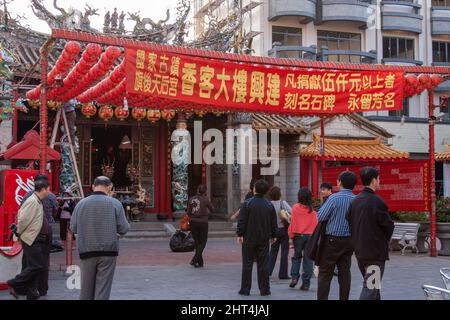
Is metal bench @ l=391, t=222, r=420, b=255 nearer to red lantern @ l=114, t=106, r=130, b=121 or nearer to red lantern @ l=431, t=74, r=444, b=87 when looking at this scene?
red lantern @ l=431, t=74, r=444, b=87

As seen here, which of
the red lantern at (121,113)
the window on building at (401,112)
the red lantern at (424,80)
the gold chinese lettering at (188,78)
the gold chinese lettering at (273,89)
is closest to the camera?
the gold chinese lettering at (188,78)

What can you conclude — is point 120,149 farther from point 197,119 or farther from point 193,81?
point 193,81

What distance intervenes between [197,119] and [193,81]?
33.9 feet

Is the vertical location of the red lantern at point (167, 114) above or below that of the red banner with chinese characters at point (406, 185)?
above

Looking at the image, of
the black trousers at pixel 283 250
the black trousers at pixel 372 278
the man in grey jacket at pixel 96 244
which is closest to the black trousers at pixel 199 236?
the black trousers at pixel 283 250

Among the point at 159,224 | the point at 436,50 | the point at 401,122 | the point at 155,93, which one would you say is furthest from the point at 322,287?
the point at 436,50

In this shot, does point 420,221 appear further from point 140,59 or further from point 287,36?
point 287,36

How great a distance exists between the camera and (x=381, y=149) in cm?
2227

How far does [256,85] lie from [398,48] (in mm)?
18349

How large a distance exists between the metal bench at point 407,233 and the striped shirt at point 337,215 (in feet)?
26.2

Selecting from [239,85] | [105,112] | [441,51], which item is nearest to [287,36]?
[441,51]

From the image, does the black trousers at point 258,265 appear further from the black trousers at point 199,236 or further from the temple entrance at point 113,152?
the temple entrance at point 113,152

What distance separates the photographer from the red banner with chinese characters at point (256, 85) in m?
10.2

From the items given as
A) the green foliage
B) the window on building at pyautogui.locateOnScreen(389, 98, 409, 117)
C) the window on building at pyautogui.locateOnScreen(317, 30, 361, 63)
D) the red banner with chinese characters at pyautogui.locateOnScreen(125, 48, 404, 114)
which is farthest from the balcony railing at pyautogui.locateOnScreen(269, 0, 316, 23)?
the red banner with chinese characters at pyautogui.locateOnScreen(125, 48, 404, 114)
